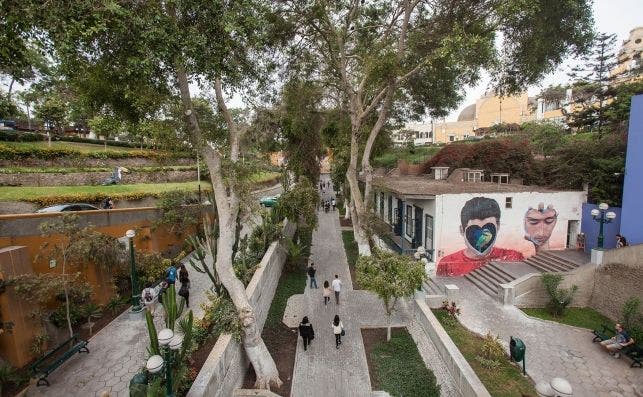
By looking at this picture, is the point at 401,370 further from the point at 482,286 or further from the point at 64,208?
the point at 64,208

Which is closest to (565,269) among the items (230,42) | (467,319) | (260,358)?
(467,319)

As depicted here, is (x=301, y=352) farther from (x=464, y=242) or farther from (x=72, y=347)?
(x=464, y=242)

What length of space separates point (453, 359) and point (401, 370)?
1.59 metres

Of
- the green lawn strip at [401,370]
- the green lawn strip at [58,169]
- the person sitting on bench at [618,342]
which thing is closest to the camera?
the green lawn strip at [401,370]

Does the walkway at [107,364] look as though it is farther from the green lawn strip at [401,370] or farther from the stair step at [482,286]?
the stair step at [482,286]

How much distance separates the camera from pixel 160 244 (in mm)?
16688

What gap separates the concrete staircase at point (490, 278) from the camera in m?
14.1

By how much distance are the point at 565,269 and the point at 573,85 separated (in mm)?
21410

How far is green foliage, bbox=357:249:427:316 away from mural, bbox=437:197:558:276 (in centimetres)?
582

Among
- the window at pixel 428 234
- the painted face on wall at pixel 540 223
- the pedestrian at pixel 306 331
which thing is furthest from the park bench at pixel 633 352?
the pedestrian at pixel 306 331

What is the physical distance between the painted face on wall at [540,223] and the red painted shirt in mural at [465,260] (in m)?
1.10

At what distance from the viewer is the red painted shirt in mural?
619 inches

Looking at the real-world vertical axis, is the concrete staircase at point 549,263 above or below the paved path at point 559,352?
above

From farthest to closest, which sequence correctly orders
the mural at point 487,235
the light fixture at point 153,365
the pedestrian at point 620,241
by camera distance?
1. the mural at point 487,235
2. the pedestrian at point 620,241
3. the light fixture at point 153,365
